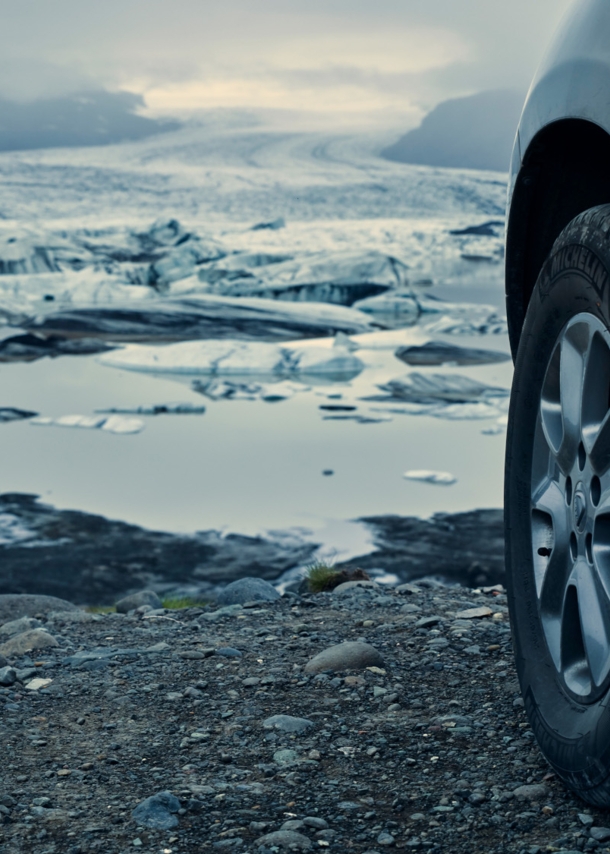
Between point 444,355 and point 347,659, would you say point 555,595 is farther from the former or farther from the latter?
point 444,355

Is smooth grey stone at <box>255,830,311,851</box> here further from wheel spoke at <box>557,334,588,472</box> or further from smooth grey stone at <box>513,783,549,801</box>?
wheel spoke at <box>557,334,588,472</box>

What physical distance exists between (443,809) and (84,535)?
5810 millimetres

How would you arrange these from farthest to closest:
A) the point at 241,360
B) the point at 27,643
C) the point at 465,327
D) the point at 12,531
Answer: the point at 465,327, the point at 241,360, the point at 12,531, the point at 27,643

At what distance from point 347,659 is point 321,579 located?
4.61 feet

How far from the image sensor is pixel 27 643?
9.43 feet

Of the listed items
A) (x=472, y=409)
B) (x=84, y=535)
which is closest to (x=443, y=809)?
(x=84, y=535)

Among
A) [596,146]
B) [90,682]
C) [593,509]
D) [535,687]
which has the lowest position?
[90,682]

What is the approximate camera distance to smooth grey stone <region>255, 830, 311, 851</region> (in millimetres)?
1561

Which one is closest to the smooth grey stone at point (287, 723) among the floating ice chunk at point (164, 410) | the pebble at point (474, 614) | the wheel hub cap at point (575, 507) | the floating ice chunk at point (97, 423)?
the wheel hub cap at point (575, 507)

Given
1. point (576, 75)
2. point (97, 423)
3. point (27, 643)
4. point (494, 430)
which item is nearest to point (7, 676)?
point (27, 643)

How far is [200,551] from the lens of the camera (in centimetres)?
682

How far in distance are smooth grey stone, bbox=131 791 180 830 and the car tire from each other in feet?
2.22

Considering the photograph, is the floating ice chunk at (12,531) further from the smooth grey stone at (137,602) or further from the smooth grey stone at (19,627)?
the smooth grey stone at (19,627)

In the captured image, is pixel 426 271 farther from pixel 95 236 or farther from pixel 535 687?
pixel 535 687
